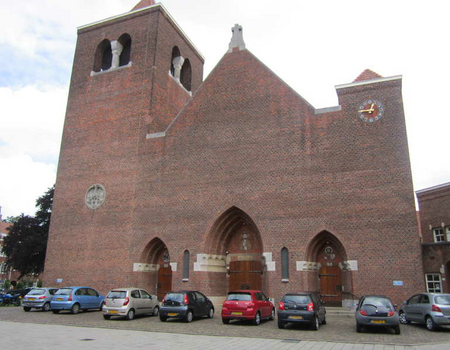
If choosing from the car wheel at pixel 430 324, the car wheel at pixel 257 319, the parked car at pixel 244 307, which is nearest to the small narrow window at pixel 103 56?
the parked car at pixel 244 307

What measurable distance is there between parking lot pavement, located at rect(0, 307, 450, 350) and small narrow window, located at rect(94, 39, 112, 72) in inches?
764

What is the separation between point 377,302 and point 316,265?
7.29 meters

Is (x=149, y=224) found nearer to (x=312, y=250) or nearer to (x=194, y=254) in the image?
(x=194, y=254)

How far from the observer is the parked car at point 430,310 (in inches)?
531

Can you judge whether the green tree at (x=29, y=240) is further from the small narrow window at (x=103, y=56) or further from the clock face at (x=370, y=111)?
the clock face at (x=370, y=111)

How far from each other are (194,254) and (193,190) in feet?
12.1

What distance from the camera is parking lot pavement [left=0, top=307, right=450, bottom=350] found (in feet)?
36.3

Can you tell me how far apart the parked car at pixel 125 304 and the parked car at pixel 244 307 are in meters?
4.27

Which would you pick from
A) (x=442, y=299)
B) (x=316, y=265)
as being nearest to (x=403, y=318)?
(x=442, y=299)

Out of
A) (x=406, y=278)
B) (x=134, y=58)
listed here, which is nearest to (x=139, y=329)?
(x=406, y=278)

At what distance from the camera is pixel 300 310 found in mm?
13852

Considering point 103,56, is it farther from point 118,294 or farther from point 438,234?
point 438,234

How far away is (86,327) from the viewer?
14320 millimetres

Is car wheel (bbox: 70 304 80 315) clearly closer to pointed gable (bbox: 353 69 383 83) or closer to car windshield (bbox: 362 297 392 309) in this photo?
car windshield (bbox: 362 297 392 309)
